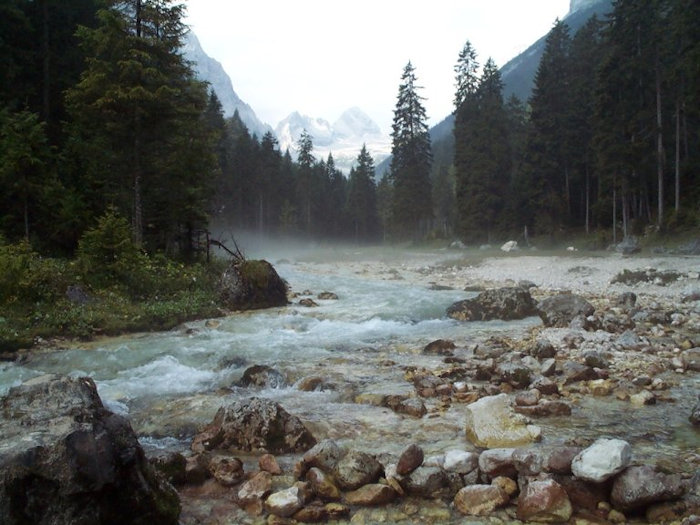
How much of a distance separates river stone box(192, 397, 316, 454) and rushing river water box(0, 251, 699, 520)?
15.2 inches

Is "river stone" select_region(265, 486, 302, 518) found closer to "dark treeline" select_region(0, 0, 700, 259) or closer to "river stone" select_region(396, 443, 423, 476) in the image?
"river stone" select_region(396, 443, 423, 476)

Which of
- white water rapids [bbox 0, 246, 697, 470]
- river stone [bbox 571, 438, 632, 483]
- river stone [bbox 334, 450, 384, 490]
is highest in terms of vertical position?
river stone [bbox 571, 438, 632, 483]

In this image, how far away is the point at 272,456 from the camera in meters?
5.39

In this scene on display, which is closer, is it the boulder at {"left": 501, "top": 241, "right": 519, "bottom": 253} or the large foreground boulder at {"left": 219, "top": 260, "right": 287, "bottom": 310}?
the large foreground boulder at {"left": 219, "top": 260, "right": 287, "bottom": 310}

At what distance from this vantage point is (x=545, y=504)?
4129mm

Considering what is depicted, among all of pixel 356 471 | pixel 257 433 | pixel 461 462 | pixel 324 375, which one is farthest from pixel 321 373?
pixel 461 462

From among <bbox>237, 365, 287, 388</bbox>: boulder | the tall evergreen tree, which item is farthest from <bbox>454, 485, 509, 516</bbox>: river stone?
the tall evergreen tree

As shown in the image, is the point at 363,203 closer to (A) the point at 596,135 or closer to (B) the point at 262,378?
(A) the point at 596,135

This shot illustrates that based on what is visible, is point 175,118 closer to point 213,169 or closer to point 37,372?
point 213,169

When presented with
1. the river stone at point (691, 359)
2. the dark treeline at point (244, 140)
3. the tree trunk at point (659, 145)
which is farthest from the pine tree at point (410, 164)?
the river stone at point (691, 359)

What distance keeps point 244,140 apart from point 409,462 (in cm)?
7269

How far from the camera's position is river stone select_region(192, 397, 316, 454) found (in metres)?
5.76

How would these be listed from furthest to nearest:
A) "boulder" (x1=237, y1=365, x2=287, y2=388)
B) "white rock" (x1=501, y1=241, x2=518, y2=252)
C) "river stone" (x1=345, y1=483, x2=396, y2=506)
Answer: "white rock" (x1=501, y1=241, x2=518, y2=252)
"boulder" (x1=237, y1=365, x2=287, y2=388)
"river stone" (x1=345, y1=483, x2=396, y2=506)

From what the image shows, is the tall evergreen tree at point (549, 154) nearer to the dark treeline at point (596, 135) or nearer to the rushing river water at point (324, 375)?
the dark treeline at point (596, 135)
